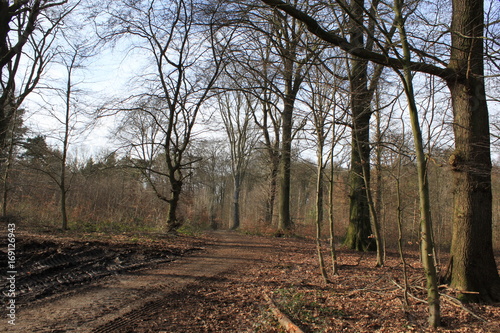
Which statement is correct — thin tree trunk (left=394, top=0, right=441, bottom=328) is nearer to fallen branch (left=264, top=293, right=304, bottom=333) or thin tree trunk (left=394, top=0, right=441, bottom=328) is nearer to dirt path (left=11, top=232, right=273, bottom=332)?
fallen branch (left=264, top=293, right=304, bottom=333)

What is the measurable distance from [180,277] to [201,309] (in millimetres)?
1737

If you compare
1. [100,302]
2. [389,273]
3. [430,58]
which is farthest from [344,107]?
[100,302]

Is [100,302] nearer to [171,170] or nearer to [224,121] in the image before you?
[171,170]

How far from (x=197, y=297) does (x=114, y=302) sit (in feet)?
3.81

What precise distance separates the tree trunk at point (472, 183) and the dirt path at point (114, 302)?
4.17 metres

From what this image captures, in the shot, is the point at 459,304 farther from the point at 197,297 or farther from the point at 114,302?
the point at 114,302

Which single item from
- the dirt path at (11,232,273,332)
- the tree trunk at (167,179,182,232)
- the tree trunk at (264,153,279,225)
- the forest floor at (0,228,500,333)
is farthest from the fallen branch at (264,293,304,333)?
the tree trunk at (264,153,279,225)

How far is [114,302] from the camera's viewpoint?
4141 mm

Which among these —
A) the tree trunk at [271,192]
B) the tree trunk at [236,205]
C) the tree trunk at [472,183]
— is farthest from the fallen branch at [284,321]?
the tree trunk at [236,205]

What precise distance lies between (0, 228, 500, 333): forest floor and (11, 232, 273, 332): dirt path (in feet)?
0.04

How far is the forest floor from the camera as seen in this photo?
359cm

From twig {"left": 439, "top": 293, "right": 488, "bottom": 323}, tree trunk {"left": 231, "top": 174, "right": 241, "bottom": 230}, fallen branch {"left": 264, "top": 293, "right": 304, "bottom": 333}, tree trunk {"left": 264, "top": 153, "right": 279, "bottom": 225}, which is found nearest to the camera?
fallen branch {"left": 264, "top": 293, "right": 304, "bottom": 333}

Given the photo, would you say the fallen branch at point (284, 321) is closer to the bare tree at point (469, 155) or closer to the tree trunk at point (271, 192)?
the bare tree at point (469, 155)

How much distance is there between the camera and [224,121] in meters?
27.2
